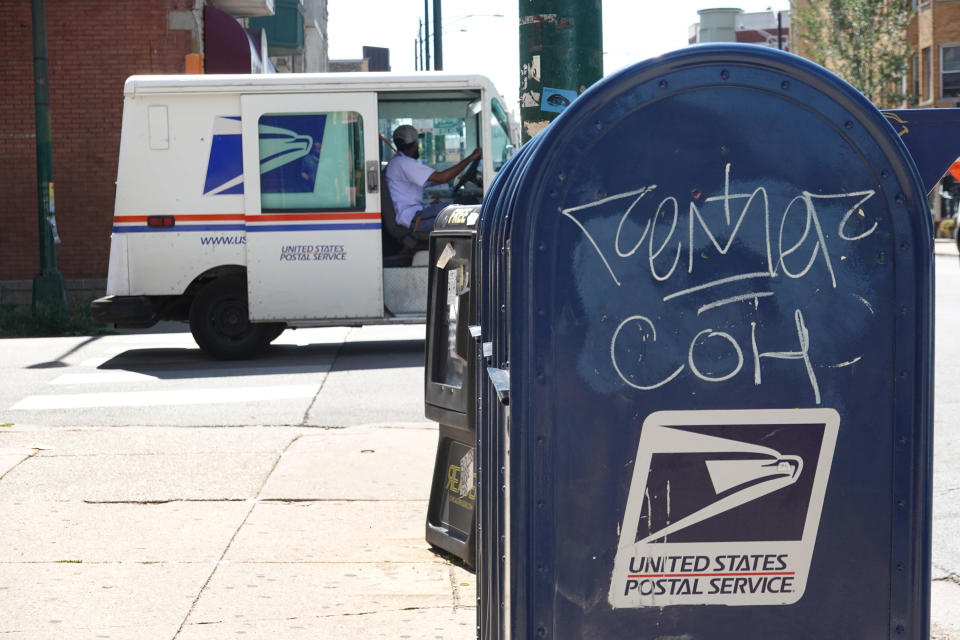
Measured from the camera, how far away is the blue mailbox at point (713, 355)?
9.35 feet

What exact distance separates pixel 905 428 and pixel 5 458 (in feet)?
19.5

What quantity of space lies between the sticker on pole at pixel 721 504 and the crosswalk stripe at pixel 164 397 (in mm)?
7140

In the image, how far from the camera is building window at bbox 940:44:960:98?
43.3 meters

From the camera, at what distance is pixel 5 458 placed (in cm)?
738

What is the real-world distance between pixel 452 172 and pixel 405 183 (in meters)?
0.48

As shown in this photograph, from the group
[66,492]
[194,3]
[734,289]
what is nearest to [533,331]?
[734,289]

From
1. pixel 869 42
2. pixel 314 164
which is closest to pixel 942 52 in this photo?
pixel 869 42

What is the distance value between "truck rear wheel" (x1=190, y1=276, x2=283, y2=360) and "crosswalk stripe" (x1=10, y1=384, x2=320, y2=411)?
1.82 m

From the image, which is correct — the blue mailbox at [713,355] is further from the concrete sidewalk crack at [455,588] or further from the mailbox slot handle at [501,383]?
the concrete sidewalk crack at [455,588]

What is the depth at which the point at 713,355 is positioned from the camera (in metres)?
2.88

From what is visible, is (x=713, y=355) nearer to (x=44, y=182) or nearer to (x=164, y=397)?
(x=164, y=397)

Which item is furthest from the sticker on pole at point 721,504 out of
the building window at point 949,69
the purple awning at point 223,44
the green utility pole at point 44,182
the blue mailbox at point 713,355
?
the building window at point 949,69

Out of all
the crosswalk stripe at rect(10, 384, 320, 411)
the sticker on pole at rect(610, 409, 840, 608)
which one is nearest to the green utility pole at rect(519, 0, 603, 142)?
the sticker on pole at rect(610, 409, 840, 608)

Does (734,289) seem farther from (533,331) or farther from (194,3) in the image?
(194,3)
